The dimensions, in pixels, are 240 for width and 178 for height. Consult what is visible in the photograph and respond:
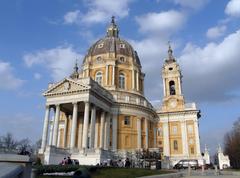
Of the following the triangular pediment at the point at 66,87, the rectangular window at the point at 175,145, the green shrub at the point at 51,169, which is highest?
the triangular pediment at the point at 66,87

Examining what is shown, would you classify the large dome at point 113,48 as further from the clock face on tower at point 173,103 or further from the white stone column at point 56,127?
the white stone column at point 56,127

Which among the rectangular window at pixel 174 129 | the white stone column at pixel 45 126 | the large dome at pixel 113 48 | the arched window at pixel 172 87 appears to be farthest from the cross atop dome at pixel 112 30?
the white stone column at pixel 45 126

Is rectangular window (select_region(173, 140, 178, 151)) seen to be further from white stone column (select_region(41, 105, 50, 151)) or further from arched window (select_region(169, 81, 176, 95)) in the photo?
white stone column (select_region(41, 105, 50, 151))

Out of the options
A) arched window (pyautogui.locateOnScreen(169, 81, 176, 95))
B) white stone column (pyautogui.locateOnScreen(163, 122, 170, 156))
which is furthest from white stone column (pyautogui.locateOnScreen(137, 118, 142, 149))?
arched window (pyautogui.locateOnScreen(169, 81, 176, 95))

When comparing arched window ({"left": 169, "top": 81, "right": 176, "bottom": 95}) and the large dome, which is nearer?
the large dome

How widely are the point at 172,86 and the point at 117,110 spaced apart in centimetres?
1978

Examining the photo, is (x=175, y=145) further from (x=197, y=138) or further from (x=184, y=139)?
(x=197, y=138)

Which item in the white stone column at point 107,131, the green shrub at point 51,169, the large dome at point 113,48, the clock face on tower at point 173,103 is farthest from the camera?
the clock face on tower at point 173,103

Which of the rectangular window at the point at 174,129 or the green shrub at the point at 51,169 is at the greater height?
the rectangular window at the point at 174,129

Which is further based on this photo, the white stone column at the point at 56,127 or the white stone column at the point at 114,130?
the white stone column at the point at 114,130

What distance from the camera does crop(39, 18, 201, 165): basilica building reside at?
44.8m

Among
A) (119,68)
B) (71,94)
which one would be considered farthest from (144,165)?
(119,68)

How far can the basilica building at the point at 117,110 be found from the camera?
44.8 meters

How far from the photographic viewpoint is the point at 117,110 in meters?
53.0
